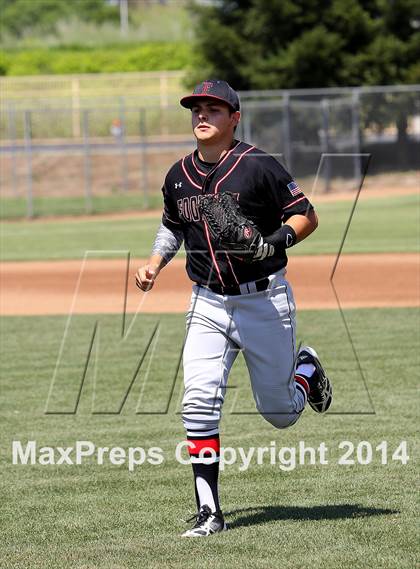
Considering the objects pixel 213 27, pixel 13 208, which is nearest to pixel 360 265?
pixel 13 208

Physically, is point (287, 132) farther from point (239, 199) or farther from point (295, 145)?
point (239, 199)

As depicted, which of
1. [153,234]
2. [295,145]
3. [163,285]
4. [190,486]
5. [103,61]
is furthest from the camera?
[103,61]

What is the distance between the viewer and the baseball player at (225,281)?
5.71m

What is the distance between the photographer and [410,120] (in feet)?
112

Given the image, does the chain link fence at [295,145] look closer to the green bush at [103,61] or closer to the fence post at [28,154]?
the fence post at [28,154]

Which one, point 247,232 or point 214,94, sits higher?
point 214,94

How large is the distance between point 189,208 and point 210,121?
47 cm

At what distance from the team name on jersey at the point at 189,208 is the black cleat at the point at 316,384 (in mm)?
1286

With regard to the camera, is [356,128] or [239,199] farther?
[356,128]

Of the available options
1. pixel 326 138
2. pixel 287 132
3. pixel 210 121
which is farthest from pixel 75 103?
pixel 210 121

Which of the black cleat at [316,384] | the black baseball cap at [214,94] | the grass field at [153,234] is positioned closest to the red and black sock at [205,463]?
the black cleat at [316,384]

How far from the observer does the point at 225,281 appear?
5801mm

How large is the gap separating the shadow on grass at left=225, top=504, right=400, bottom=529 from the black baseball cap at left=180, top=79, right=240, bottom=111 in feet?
7.22

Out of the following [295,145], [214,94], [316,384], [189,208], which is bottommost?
[295,145]
